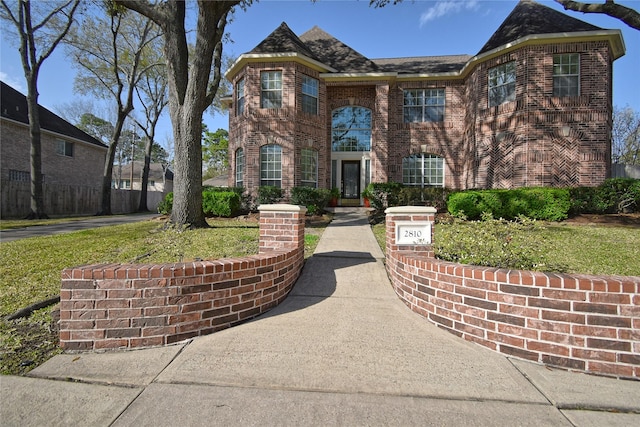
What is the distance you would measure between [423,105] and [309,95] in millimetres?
5880

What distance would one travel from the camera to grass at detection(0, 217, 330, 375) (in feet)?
9.05

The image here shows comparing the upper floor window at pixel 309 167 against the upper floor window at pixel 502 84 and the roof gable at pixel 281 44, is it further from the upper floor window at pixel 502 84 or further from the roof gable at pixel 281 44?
the upper floor window at pixel 502 84

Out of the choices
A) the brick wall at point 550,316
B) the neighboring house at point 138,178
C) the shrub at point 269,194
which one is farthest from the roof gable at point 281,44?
the neighboring house at point 138,178

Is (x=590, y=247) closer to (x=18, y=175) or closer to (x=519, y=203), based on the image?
(x=519, y=203)

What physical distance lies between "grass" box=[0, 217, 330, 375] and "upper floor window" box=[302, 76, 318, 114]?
7.44 meters

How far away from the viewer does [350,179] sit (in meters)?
15.7

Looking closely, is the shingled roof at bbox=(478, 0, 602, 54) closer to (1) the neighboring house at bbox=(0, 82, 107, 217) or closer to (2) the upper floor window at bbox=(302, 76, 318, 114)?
(2) the upper floor window at bbox=(302, 76, 318, 114)

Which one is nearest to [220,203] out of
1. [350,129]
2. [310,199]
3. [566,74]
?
[310,199]

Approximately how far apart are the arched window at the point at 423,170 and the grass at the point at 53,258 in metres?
8.17

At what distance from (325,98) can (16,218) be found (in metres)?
17.2

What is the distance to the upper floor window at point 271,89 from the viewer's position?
526 inches

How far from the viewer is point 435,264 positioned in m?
3.35

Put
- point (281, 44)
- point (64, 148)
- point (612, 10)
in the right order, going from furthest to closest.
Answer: point (64, 148) → point (281, 44) → point (612, 10)

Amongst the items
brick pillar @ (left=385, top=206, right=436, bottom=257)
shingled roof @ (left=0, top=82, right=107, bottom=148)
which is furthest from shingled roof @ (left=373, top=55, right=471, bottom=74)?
shingled roof @ (left=0, top=82, right=107, bottom=148)
